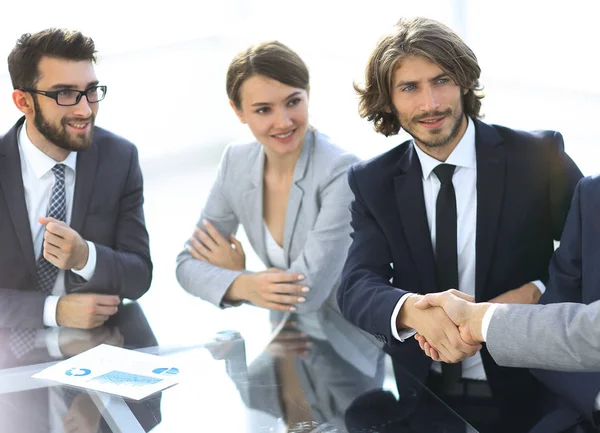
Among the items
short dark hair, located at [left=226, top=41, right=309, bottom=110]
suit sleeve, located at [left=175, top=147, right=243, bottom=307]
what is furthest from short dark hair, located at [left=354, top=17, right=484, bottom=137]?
suit sleeve, located at [left=175, top=147, right=243, bottom=307]

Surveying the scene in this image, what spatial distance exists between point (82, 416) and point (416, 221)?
121 centimetres

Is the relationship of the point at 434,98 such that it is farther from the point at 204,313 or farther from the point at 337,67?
the point at 337,67

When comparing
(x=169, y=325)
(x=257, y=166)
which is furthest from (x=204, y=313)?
(x=257, y=166)

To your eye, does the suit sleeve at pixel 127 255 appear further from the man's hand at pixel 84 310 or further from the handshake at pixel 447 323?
the handshake at pixel 447 323

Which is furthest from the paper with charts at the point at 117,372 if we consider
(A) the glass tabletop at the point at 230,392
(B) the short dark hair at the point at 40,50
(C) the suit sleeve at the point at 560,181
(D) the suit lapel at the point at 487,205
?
(C) the suit sleeve at the point at 560,181

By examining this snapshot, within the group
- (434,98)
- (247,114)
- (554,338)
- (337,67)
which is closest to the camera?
(554,338)

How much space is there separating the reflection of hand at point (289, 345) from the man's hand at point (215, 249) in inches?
25.2

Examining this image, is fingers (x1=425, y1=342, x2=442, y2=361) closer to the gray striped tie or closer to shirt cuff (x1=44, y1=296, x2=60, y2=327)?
shirt cuff (x1=44, y1=296, x2=60, y2=327)

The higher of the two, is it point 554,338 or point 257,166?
point 257,166

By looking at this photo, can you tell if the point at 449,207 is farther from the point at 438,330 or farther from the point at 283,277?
the point at 283,277

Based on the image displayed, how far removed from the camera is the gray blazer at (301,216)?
A: 3445 mm

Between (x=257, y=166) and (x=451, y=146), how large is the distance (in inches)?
36.3

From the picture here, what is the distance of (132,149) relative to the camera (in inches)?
145

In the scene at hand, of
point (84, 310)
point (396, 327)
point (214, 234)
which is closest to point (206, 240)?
point (214, 234)
